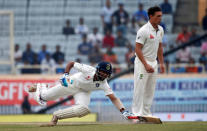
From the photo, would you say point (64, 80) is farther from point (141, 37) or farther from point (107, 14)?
point (107, 14)

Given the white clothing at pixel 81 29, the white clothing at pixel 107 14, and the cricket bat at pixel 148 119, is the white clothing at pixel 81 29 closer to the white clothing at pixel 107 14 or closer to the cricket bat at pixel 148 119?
the white clothing at pixel 107 14

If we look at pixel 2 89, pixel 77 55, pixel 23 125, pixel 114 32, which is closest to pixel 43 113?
pixel 2 89

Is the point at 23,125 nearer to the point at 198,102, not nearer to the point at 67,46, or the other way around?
the point at 198,102

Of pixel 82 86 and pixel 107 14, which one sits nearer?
pixel 82 86

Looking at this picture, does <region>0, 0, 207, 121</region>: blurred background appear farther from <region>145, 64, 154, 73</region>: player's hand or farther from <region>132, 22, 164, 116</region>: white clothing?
<region>145, 64, 154, 73</region>: player's hand

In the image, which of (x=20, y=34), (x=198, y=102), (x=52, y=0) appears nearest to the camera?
(x=198, y=102)

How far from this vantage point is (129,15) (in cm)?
2095

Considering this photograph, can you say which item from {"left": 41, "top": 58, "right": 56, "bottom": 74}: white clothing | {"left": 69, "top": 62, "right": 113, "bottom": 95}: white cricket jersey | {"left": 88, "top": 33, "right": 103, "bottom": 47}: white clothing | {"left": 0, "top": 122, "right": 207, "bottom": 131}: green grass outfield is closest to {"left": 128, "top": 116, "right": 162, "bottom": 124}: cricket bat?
{"left": 0, "top": 122, "right": 207, "bottom": 131}: green grass outfield

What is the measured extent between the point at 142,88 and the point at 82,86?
1.04 metres

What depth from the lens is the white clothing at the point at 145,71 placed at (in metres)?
10.3

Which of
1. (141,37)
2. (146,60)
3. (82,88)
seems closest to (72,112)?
(82,88)

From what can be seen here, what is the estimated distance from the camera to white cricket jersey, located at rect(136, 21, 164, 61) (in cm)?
1024

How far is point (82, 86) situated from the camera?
10219 millimetres

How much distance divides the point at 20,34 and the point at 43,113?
5207 millimetres
